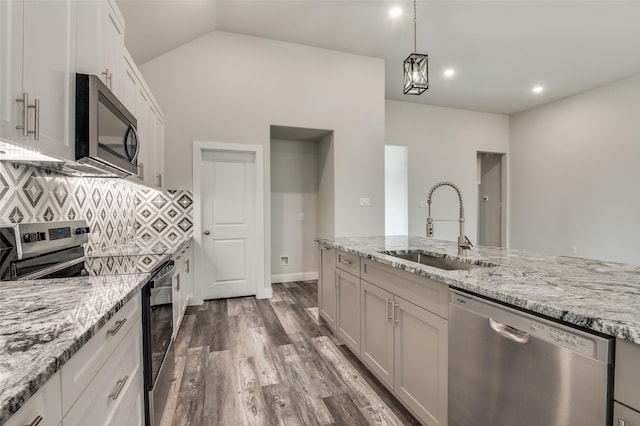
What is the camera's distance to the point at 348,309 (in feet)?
7.59

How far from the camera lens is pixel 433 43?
3.73 meters

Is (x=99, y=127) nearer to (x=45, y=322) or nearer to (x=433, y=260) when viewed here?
(x=45, y=322)

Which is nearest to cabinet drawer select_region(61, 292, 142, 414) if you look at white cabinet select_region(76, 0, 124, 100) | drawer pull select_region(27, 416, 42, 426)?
drawer pull select_region(27, 416, 42, 426)

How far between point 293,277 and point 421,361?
328 centimetres

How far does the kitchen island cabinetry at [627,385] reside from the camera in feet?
2.32

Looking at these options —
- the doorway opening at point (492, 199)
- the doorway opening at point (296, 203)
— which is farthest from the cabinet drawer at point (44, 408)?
the doorway opening at point (492, 199)

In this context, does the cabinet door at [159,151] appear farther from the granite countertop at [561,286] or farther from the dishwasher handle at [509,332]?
the dishwasher handle at [509,332]

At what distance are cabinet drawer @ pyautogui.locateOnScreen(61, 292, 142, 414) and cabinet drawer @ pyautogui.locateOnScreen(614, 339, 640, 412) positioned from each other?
1314 millimetres

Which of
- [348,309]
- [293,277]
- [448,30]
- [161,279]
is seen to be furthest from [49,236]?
[448,30]

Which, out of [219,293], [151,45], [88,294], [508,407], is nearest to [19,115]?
[88,294]

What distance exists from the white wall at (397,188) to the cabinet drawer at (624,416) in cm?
497

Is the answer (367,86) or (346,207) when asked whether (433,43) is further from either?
(346,207)

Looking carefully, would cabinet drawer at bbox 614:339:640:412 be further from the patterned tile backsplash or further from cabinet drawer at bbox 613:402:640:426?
the patterned tile backsplash

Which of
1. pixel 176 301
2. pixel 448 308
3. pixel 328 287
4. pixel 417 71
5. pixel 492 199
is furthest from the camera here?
pixel 492 199
